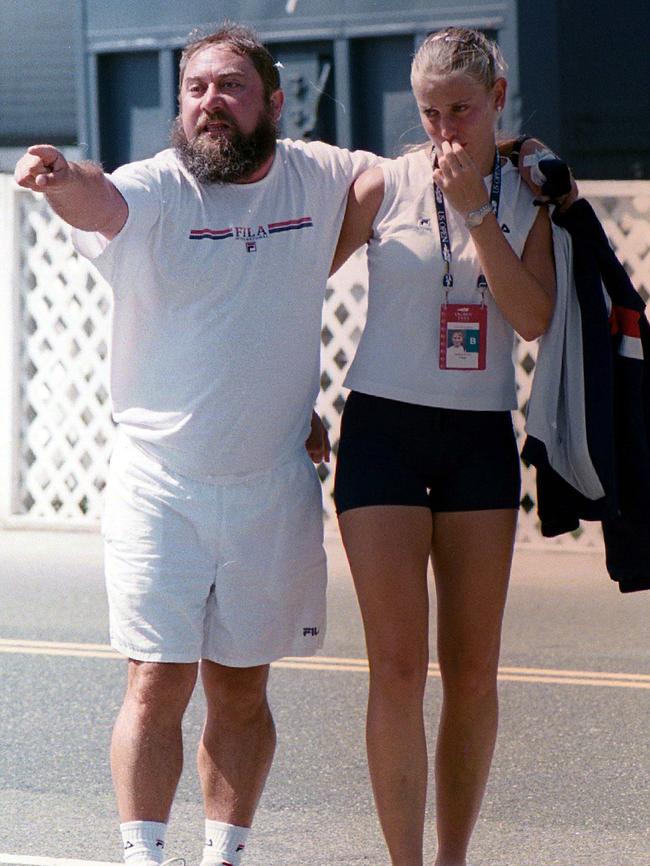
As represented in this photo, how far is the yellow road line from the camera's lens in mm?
6168

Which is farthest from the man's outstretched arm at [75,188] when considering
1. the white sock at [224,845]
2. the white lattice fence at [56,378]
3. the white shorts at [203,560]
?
the white lattice fence at [56,378]

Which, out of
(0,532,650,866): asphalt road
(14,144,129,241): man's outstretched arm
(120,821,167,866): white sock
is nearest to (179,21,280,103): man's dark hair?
(14,144,129,241): man's outstretched arm

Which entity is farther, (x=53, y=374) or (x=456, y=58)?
(x=53, y=374)

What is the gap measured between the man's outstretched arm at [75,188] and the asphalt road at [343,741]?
6.15ft

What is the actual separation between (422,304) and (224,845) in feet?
4.77

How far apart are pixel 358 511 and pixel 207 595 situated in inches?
16.8

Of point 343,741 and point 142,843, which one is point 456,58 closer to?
point 142,843

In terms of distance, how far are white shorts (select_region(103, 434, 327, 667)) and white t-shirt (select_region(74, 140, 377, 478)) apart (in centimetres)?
7

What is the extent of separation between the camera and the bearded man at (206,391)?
3.56 meters

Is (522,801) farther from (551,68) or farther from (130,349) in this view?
(551,68)

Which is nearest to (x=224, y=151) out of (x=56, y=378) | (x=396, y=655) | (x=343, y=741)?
(x=396, y=655)

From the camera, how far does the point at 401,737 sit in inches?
141

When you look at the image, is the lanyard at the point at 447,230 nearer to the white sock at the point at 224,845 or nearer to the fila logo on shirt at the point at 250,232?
the fila logo on shirt at the point at 250,232

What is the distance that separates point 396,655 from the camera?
11.7 ft
